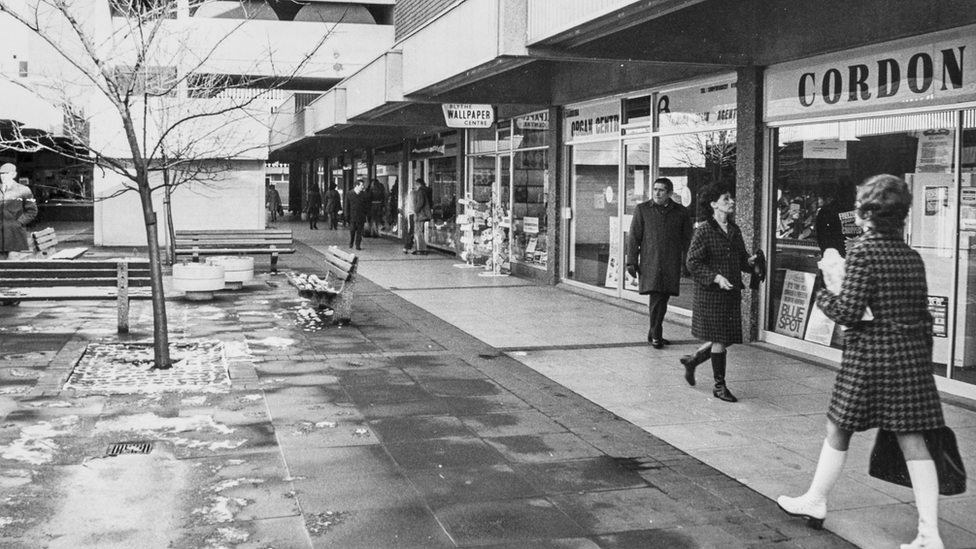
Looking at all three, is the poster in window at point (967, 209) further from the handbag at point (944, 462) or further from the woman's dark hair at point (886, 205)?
the handbag at point (944, 462)

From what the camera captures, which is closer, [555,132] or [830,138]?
[830,138]

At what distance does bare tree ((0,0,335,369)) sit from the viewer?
8641 millimetres

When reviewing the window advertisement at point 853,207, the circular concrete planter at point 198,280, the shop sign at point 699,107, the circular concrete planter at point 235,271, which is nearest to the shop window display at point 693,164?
the shop sign at point 699,107

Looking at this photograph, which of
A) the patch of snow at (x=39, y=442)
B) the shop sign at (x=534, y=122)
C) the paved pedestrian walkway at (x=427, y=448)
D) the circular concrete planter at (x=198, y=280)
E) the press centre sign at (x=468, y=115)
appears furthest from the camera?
the shop sign at (x=534, y=122)

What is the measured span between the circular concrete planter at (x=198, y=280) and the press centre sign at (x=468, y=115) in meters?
4.41

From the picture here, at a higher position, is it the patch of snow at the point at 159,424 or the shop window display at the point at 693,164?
the shop window display at the point at 693,164

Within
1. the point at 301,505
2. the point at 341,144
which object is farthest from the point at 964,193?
the point at 341,144

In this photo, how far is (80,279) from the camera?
436 inches

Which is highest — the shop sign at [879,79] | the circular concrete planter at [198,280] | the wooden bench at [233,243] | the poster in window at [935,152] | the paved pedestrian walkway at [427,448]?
the shop sign at [879,79]

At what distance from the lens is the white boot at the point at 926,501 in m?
4.48

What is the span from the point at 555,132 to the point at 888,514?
1119 centimetres

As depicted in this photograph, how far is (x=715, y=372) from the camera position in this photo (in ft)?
25.7

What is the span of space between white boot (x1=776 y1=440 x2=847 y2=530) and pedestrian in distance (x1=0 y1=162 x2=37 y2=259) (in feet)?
44.1

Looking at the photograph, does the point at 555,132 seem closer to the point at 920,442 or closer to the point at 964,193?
the point at 964,193
